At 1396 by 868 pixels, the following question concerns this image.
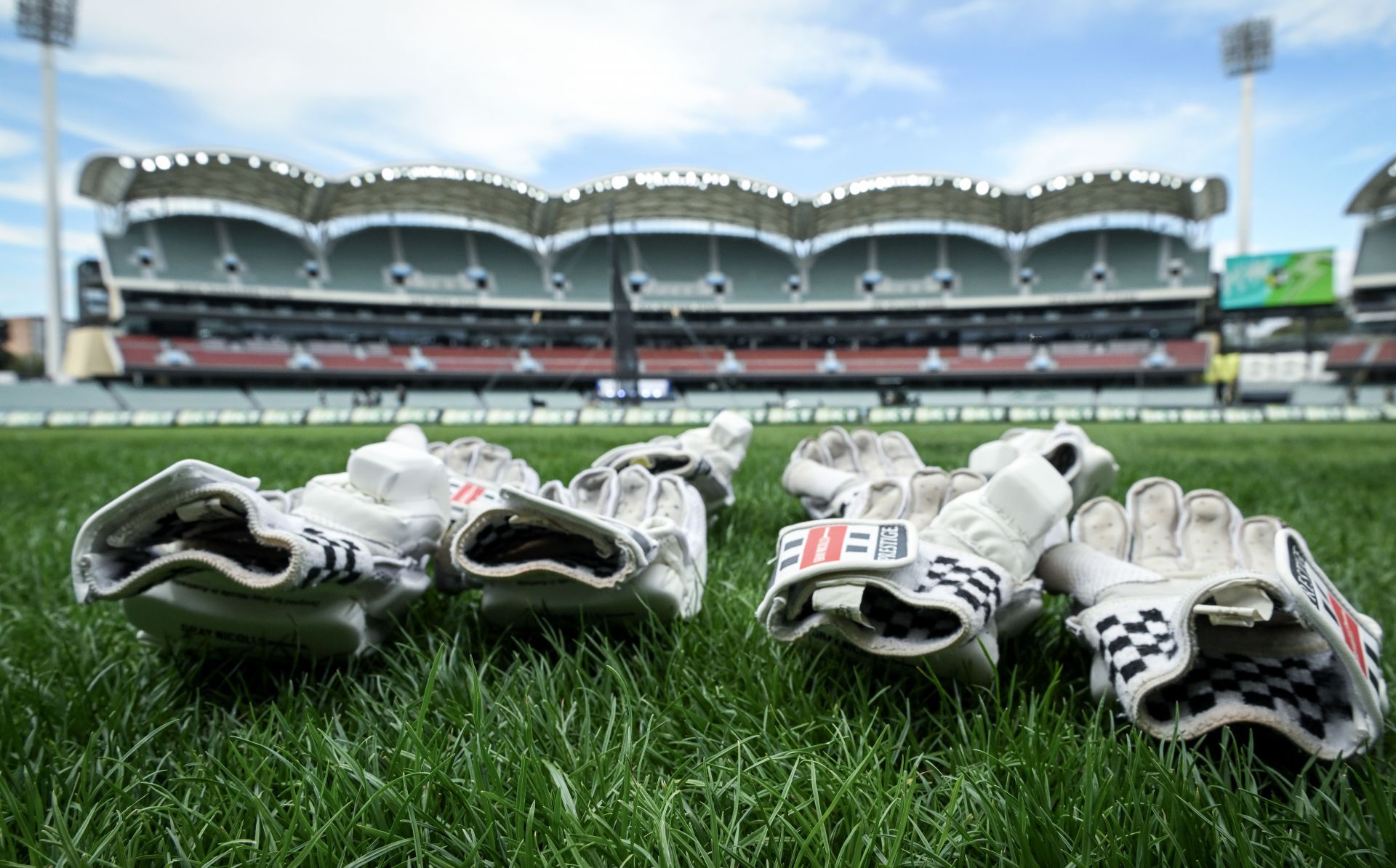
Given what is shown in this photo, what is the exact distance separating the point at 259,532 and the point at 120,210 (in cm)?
3684

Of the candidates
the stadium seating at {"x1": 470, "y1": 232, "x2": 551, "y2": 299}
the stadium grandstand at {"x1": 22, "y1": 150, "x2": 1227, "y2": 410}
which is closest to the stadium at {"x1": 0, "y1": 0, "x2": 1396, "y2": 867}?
the stadium grandstand at {"x1": 22, "y1": 150, "x2": 1227, "y2": 410}

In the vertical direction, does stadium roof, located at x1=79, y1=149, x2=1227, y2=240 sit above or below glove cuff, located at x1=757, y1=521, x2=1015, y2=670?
above

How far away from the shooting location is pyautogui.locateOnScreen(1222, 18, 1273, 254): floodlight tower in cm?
3529

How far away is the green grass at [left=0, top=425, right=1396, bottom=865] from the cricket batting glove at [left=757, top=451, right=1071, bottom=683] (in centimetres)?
8

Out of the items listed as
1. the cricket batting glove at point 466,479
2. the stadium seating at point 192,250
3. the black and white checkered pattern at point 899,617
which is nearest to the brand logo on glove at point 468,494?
the cricket batting glove at point 466,479

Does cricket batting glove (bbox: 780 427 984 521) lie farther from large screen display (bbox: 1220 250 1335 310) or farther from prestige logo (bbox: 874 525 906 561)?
large screen display (bbox: 1220 250 1335 310)

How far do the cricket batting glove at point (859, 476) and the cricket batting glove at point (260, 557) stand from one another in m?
1.03

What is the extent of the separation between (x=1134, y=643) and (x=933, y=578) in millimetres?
276

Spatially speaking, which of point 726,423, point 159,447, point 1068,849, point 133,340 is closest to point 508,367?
point 133,340

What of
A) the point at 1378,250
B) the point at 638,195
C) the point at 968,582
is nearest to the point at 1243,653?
the point at 968,582

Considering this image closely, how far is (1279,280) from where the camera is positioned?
96.3 feet

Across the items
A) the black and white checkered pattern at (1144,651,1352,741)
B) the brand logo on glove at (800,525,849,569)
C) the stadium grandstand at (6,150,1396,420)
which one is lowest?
the black and white checkered pattern at (1144,651,1352,741)

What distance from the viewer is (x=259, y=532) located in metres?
0.96

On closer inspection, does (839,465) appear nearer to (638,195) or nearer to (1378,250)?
(638,195)
